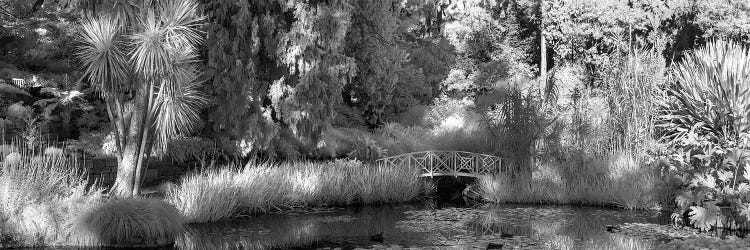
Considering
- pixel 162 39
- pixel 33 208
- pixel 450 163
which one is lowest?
pixel 33 208

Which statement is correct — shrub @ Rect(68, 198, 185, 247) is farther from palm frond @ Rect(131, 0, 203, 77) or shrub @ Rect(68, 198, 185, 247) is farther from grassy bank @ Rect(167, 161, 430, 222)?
palm frond @ Rect(131, 0, 203, 77)

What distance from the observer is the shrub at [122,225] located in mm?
9359

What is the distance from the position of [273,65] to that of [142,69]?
16.0ft

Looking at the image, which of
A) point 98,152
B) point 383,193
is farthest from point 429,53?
point 98,152

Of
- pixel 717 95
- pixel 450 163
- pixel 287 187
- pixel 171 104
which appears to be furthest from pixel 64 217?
pixel 717 95

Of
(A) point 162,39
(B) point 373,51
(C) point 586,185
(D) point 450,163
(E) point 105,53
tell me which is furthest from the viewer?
(B) point 373,51

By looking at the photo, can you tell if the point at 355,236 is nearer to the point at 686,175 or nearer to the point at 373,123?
the point at 686,175

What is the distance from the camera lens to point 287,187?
13.4 metres

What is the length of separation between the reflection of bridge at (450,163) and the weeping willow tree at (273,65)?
1.77 m

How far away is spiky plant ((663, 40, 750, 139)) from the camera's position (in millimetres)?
A: 14430

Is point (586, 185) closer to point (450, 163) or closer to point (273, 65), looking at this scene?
point (450, 163)

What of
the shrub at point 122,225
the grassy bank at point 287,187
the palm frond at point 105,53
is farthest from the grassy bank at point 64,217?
the grassy bank at point 287,187

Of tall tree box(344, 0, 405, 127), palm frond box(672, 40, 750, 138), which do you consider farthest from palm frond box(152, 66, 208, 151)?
palm frond box(672, 40, 750, 138)

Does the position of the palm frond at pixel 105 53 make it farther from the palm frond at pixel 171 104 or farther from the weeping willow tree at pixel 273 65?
the weeping willow tree at pixel 273 65
